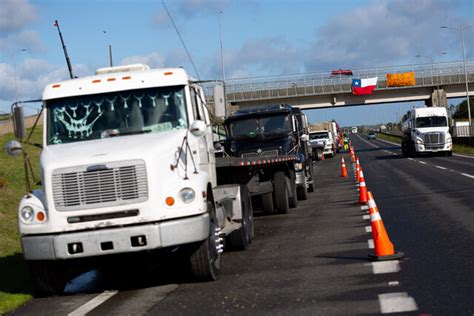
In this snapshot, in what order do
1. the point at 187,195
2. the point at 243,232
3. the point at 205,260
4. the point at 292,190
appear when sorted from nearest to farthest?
the point at 187,195, the point at 205,260, the point at 243,232, the point at 292,190

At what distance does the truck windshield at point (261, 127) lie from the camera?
21625mm

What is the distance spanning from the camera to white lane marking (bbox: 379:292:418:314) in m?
7.67

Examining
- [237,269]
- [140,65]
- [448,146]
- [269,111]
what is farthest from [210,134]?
[448,146]

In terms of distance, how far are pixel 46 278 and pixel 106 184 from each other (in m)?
1.55

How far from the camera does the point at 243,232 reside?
13.0 m

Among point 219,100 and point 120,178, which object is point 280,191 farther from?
point 120,178

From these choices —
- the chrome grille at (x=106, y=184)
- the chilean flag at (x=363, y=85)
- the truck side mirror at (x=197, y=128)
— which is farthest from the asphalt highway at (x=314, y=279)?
the chilean flag at (x=363, y=85)

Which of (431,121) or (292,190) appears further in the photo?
(431,121)

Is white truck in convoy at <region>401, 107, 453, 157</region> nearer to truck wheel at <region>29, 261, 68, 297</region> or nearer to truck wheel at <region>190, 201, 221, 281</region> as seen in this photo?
truck wheel at <region>190, 201, 221, 281</region>

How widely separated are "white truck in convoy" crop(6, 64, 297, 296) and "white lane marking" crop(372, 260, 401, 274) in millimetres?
A: 1988

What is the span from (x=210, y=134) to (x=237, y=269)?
241cm

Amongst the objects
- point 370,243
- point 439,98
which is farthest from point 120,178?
point 439,98

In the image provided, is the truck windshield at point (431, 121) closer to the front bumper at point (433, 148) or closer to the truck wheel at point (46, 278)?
A: the front bumper at point (433, 148)

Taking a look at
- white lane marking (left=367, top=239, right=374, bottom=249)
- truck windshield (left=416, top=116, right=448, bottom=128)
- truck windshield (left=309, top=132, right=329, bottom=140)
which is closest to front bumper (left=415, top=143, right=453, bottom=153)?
truck windshield (left=416, top=116, right=448, bottom=128)
